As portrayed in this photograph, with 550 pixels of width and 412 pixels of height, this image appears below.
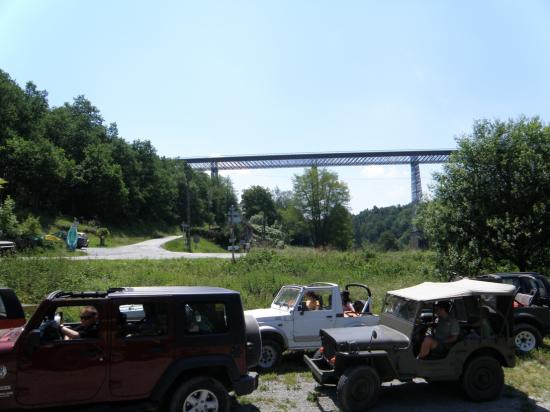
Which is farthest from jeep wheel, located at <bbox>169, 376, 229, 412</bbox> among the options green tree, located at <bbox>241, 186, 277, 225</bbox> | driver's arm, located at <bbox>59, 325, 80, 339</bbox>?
green tree, located at <bbox>241, 186, 277, 225</bbox>

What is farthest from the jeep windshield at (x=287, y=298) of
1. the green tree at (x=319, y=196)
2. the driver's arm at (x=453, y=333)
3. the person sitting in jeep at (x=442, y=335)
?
the green tree at (x=319, y=196)

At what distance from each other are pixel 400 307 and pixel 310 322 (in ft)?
8.17

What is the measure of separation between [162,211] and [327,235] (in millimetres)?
28555

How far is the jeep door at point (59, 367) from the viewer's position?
5668 mm

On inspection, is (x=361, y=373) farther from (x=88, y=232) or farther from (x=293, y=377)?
(x=88, y=232)

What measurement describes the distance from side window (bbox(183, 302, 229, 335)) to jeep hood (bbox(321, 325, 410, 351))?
2.19m

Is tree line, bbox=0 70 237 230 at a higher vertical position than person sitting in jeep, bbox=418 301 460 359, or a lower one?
higher

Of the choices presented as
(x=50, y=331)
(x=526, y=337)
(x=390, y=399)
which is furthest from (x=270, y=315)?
(x=526, y=337)

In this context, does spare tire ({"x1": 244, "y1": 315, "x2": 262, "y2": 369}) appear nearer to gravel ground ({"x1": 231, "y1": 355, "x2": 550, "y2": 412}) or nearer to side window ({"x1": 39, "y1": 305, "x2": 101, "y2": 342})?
gravel ground ({"x1": 231, "y1": 355, "x2": 550, "y2": 412})

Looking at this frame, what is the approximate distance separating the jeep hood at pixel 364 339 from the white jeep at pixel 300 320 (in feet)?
6.47

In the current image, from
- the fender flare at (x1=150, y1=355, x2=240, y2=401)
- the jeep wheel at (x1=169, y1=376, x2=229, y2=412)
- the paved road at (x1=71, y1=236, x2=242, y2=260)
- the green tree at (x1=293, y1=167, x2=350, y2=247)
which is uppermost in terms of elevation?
the green tree at (x1=293, y1=167, x2=350, y2=247)

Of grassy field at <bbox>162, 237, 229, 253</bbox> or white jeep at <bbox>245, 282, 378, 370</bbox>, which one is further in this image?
grassy field at <bbox>162, 237, 229, 253</bbox>

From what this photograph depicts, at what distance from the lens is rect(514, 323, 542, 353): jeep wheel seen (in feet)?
37.3

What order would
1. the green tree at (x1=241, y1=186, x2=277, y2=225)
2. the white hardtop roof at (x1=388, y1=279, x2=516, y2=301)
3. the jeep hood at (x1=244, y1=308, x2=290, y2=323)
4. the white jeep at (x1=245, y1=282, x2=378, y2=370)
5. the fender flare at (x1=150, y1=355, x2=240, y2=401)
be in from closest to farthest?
1. the fender flare at (x1=150, y1=355, x2=240, y2=401)
2. the white hardtop roof at (x1=388, y1=279, x2=516, y2=301)
3. the white jeep at (x1=245, y1=282, x2=378, y2=370)
4. the jeep hood at (x1=244, y1=308, x2=290, y2=323)
5. the green tree at (x1=241, y1=186, x2=277, y2=225)
